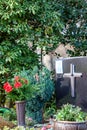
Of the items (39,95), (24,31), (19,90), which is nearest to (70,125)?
(19,90)

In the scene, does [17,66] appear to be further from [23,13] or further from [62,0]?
[62,0]

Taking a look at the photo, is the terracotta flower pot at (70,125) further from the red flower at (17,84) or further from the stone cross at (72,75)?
the stone cross at (72,75)

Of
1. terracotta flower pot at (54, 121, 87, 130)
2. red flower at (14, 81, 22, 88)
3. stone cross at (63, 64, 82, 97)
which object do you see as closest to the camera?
terracotta flower pot at (54, 121, 87, 130)

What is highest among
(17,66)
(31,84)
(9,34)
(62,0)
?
(62,0)

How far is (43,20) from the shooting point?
753cm

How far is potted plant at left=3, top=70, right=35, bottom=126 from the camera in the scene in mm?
5246

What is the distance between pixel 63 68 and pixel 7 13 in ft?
5.41

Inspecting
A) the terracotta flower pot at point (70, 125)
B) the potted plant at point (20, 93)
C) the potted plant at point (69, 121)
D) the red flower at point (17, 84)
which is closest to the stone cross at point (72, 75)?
the potted plant at point (20, 93)

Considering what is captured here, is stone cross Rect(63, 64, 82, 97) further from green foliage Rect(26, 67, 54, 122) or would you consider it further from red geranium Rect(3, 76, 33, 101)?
red geranium Rect(3, 76, 33, 101)

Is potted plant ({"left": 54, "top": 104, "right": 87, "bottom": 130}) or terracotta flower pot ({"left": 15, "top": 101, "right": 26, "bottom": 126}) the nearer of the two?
potted plant ({"left": 54, "top": 104, "right": 87, "bottom": 130})

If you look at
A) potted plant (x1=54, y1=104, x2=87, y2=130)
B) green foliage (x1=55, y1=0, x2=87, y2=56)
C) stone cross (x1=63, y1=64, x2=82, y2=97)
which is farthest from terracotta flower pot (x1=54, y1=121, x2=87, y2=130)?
green foliage (x1=55, y1=0, x2=87, y2=56)

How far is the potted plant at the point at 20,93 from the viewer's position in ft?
17.2

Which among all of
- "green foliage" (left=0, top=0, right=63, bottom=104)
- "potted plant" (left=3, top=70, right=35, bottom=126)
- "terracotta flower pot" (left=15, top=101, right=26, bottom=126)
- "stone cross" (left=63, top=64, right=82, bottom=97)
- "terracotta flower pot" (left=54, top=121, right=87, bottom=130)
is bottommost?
"terracotta flower pot" (left=54, top=121, right=87, bottom=130)

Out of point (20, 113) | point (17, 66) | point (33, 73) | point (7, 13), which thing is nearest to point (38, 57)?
point (17, 66)
